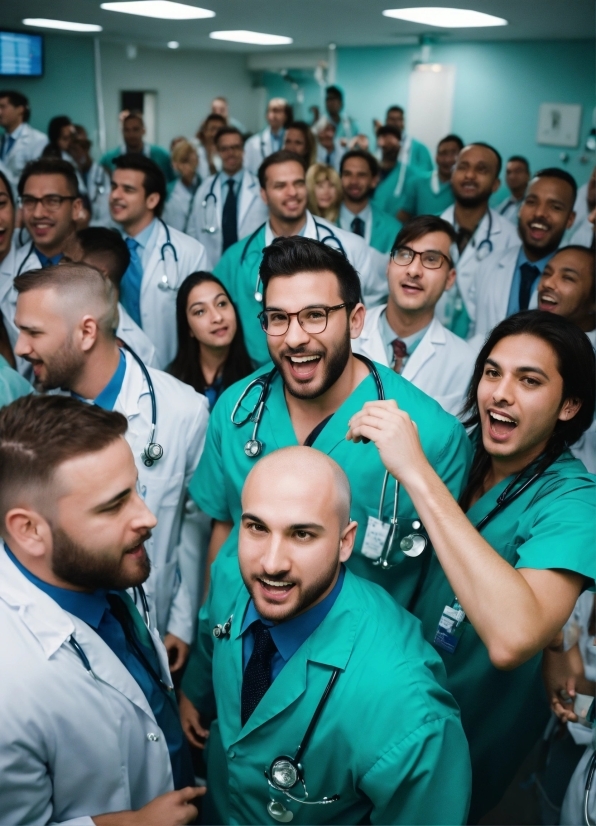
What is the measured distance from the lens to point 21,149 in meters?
5.23

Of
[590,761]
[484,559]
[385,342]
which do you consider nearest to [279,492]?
[484,559]

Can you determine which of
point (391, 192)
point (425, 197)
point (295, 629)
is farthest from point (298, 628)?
point (391, 192)

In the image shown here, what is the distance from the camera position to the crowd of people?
1.14m

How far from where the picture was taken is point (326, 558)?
1176 mm

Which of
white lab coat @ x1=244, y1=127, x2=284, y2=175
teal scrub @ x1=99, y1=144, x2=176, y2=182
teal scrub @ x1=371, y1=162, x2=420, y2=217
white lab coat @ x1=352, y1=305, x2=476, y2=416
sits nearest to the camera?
white lab coat @ x1=352, y1=305, x2=476, y2=416

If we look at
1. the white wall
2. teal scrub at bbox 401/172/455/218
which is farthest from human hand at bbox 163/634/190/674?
the white wall

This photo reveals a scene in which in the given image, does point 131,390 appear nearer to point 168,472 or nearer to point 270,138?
point 168,472

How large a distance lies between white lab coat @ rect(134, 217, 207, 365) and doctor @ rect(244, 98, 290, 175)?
2885 mm

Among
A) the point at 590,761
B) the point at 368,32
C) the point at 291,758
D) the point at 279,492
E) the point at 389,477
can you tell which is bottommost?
the point at 590,761

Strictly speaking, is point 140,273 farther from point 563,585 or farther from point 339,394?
point 563,585

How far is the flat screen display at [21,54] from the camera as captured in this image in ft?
19.1

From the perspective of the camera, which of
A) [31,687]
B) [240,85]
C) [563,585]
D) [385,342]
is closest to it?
[31,687]

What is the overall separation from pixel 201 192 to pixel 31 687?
3703 millimetres

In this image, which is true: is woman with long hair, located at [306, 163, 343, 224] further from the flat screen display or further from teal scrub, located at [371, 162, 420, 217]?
the flat screen display
